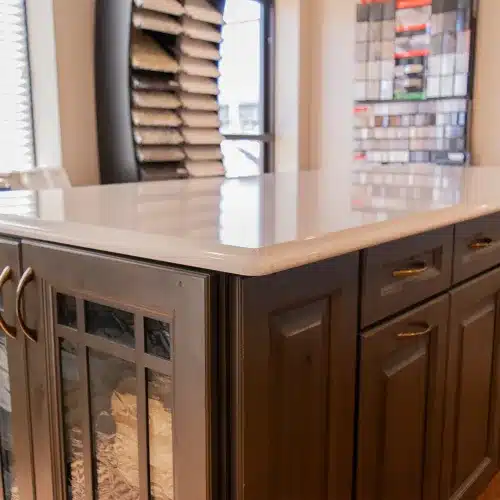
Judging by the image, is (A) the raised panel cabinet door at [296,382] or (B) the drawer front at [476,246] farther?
(B) the drawer front at [476,246]

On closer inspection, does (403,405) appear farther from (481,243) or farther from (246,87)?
(246,87)

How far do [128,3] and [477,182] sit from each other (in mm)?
1202

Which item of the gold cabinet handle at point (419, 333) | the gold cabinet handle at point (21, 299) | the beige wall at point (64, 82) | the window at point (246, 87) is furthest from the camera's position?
the window at point (246, 87)

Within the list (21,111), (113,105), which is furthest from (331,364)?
(21,111)

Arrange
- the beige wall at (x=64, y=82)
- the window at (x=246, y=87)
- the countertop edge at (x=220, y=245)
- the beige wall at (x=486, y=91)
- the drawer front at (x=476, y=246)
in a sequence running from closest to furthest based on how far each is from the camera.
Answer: the countertop edge at (x=220, y=245) < the drawer front at (x=476, y=246) < the beige wall at (x=64, y=82) < the beige wall at (x=486, y=91) < the window at (x=246, y=87)

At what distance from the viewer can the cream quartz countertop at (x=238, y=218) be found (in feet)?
2.55

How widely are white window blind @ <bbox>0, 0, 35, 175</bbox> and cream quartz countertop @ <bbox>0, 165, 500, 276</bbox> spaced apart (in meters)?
0.59

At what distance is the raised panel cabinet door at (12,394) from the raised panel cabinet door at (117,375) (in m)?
0.03

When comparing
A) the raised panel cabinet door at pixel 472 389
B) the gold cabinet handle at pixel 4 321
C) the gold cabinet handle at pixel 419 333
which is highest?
the gold cabinet handle at pixel 4 321

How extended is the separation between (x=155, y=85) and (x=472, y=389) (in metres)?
1.34

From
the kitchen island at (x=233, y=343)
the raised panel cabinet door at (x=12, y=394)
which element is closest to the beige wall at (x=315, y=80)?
the kitchen island at (x=233, y=343)

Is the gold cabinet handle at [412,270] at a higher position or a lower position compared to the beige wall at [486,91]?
lower

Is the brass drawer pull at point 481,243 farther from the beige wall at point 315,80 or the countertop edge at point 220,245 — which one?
the beige wall at point 315,80

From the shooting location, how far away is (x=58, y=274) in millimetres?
961
